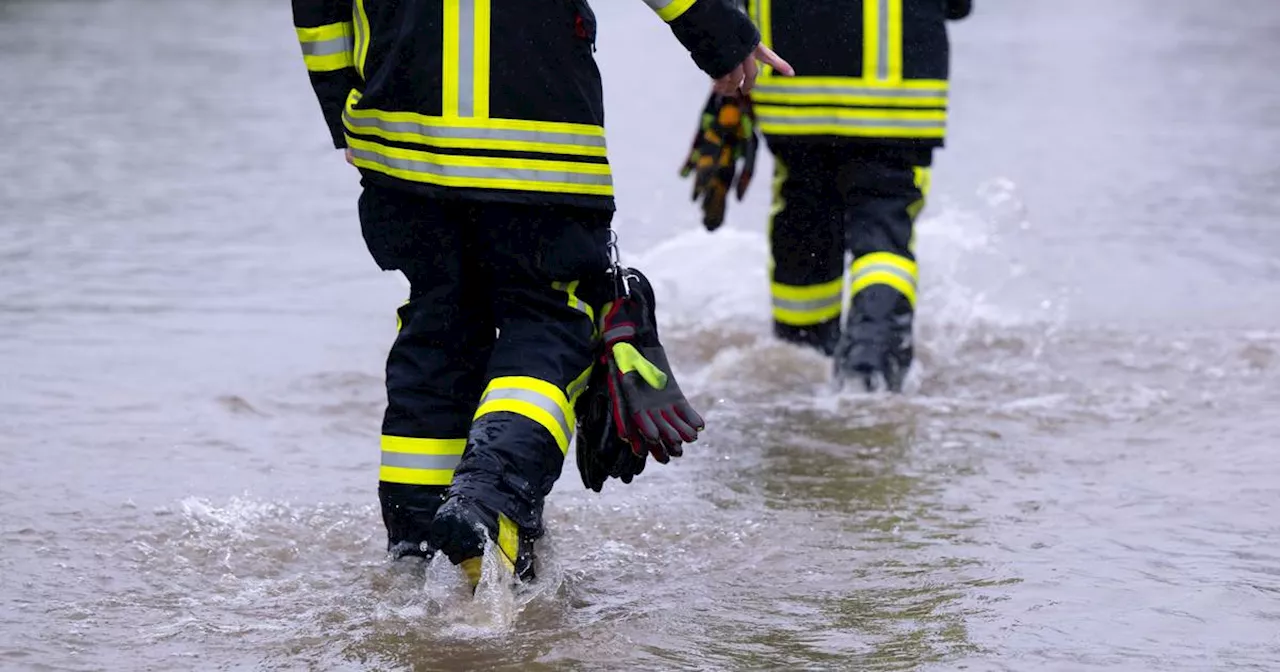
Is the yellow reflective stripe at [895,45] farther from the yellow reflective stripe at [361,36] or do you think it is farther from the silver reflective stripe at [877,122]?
the yellow reflective stripe at [361,36]

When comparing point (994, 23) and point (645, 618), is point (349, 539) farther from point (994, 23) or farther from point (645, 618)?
point (994, 23)

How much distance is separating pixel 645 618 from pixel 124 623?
0.93m

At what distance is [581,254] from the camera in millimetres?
3641

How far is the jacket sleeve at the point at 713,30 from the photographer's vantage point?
356 centimetres

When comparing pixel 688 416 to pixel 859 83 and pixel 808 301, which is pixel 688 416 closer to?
pixel 859 83

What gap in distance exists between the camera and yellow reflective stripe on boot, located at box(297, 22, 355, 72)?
3.72 meters

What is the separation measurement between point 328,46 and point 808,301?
250 centimetres

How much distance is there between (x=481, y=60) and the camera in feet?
11.6

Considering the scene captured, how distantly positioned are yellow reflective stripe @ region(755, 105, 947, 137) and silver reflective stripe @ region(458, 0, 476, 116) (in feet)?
6.90

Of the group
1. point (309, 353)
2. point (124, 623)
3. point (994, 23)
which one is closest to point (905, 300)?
point (309, 353)

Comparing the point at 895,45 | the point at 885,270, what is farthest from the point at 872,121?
the point at 885,270

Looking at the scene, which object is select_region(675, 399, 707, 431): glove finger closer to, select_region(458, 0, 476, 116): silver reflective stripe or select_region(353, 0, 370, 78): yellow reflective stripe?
select_region(458, 0, 476, 116): silver reflective stripe

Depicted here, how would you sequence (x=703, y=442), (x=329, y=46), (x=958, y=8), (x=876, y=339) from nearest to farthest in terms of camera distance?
(x=329, y=46) → (x=703, y=442) → (x=876, y=339) → (x=958, y=8)

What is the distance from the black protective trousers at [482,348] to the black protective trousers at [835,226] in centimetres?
188
